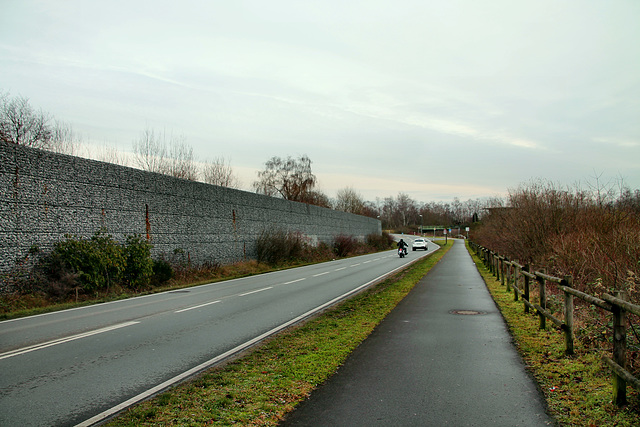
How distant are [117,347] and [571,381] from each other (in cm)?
661

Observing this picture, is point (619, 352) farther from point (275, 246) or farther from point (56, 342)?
point (275, 246)

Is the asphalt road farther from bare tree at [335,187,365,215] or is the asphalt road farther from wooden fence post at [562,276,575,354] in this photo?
bare tree at [335,187,365,215]

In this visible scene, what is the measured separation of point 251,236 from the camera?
3006 cm

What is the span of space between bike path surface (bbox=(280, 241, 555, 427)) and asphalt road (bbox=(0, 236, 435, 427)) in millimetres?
2050

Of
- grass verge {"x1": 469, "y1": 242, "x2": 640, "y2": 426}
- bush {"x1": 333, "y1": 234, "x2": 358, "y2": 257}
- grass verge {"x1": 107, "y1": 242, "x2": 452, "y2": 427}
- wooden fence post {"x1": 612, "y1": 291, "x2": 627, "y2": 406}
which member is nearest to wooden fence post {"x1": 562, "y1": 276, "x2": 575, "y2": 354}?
grass verge {"x1": 469, "y1": 242, "x2": 640, "y2": 426}

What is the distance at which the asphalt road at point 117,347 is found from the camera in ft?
16.3

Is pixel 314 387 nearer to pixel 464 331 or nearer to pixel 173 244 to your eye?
pixel 464 331

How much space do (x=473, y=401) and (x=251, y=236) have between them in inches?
1016

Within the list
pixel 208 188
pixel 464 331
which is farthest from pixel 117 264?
pixel 464 331

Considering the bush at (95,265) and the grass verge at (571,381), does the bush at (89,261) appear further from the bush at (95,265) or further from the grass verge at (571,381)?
the grass verge at (571,381)

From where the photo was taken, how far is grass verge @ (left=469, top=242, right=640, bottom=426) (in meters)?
4.46

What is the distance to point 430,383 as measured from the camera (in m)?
5.62

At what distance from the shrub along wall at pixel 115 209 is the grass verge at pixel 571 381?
13.4m

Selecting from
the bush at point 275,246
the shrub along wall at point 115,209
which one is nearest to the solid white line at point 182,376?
the shrub along wall at point 115,209
